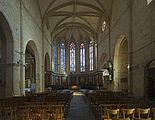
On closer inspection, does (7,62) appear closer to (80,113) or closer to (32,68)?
(80,113)

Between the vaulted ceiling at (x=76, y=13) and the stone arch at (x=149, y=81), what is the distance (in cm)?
1525

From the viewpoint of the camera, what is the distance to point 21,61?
857 inches

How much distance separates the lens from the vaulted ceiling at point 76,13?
32.4 m

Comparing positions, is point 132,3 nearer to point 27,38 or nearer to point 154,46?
point 154,46

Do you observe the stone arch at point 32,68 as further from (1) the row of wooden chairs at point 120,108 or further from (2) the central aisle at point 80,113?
(1) the row of wooden chairs at point 120,108

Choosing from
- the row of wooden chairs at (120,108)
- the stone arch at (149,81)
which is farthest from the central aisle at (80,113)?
the stone arch at (149,81)

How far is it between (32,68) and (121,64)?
1151 cm

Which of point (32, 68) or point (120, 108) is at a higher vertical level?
point (32, 68)

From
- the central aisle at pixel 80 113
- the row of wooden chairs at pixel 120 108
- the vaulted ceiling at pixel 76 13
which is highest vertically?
the vaulted ceiling at pixel 76 13

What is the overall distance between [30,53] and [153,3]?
2078 centimetres

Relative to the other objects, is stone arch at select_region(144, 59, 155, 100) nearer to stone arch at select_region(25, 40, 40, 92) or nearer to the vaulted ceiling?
stone arch at select_region(25, 40, 40, 92)

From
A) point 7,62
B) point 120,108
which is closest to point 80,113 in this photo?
point 120,108

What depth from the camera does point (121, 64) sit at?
1212 inches

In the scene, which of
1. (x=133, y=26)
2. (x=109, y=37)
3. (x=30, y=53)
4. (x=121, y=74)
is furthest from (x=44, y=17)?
(x=133, y=26)
